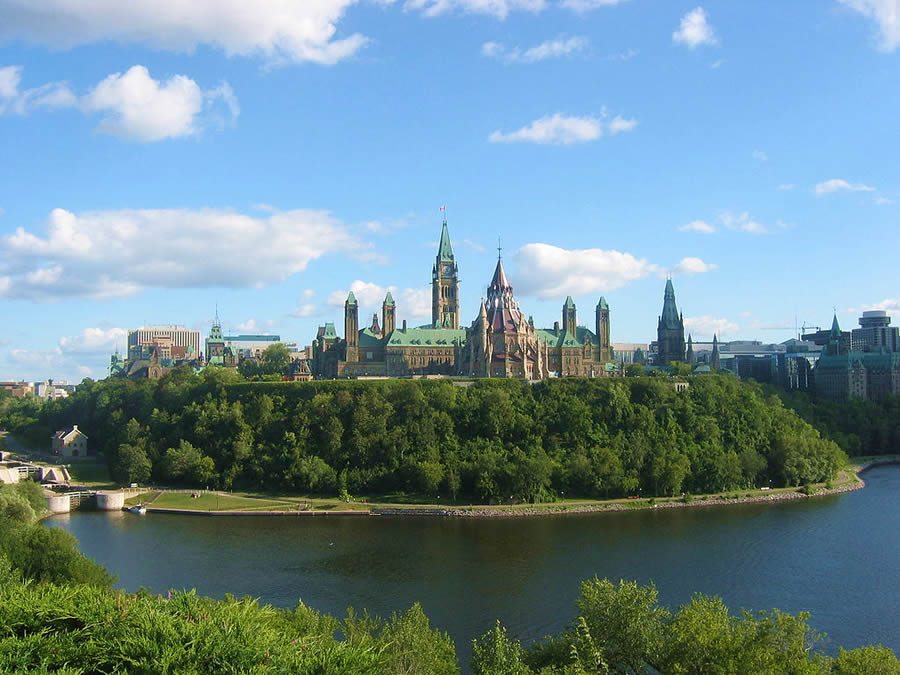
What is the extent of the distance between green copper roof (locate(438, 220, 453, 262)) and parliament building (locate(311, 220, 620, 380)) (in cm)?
674

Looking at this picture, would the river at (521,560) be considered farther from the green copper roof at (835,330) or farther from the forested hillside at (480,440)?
the green copper roof at (835,330)

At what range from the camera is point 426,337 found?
119 m

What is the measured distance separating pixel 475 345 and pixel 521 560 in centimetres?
5268

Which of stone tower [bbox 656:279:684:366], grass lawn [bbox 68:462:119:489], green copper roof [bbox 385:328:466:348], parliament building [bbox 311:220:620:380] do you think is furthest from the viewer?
stone tower [bbox 656:279:684:366]

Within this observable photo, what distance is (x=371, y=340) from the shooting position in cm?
11925

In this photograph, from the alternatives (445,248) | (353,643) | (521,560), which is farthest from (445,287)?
(353,643)

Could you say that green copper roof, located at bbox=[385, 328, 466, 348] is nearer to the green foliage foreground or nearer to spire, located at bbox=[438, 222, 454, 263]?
spire, located at bbox=[438, 222, 454, 263]

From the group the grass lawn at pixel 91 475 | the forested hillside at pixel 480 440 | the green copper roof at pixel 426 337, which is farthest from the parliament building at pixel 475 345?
the grass lawn at pixel 91 475

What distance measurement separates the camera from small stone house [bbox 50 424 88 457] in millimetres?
111812

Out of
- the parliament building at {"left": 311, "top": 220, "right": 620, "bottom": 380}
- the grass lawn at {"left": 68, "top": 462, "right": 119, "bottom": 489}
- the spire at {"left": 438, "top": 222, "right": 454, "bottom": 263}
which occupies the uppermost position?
the spire at {"left": 438, "top": 222, "right": 454, "bottom": 263}

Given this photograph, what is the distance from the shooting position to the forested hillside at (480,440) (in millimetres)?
79312

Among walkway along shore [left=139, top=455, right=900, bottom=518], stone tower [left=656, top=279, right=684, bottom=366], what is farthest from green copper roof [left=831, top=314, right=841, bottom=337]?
walkway along shore [left=139, top=455, right=900, bottom=518]

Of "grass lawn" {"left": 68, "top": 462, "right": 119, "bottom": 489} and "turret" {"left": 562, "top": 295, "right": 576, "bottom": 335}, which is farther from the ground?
"turret" {"left": 562, "top": 295, "right": 576, "bottom": 335}

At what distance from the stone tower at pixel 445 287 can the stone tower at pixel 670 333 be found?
35477 mm
